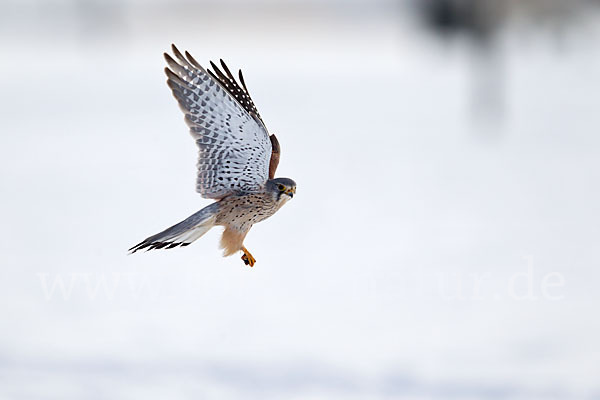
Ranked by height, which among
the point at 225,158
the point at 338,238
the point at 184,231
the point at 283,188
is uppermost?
the point at 338,238

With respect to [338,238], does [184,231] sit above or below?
below

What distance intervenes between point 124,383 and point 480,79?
969 centimetres

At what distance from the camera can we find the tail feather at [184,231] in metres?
3.54

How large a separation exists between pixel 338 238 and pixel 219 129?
3.41 metres

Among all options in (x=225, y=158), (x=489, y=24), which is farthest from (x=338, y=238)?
(x=489, y=24)

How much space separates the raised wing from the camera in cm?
364

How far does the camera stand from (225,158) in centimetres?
369

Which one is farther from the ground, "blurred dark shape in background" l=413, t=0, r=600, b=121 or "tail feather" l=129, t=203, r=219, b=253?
"blurred dark shape in background" l=413, t=0, r=600, b=121

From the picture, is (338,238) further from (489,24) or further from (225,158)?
(489,24)

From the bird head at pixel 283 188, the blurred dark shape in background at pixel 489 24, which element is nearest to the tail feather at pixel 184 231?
the bird head at pixel 283 188

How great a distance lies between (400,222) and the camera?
7.46 meters

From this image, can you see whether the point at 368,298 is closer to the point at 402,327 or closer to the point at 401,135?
the point at 402,327

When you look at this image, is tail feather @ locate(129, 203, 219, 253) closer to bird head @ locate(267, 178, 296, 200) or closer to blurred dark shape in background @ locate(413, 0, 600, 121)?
bird head @ locate(267, 178, 296, 200)

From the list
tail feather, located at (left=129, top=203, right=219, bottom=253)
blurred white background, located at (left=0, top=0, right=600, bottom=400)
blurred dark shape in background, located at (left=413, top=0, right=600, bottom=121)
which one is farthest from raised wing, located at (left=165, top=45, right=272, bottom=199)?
blurred dark shape in background, located at (left=413, top=0, right=600, bottom=121)
